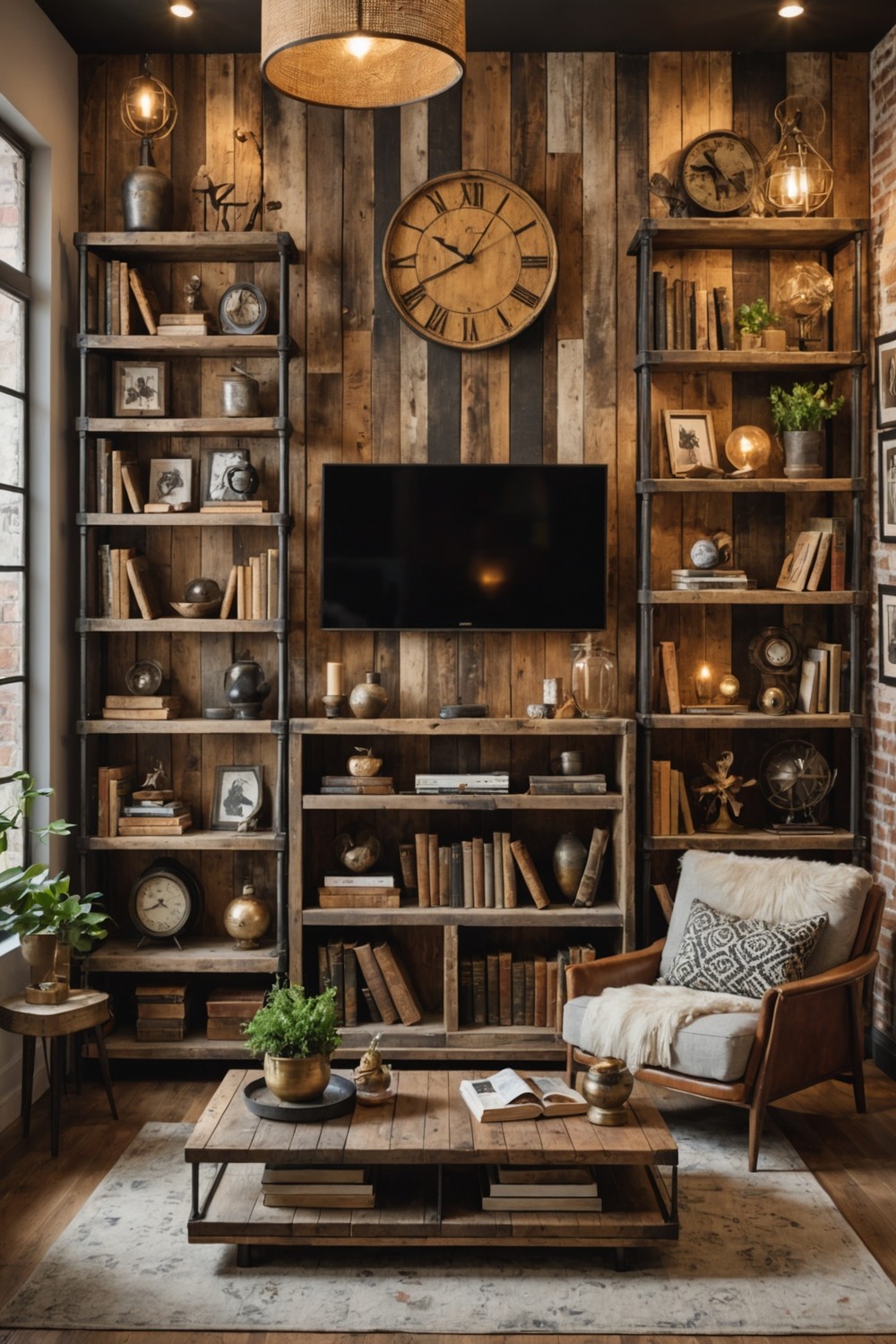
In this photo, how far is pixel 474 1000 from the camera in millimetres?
4199

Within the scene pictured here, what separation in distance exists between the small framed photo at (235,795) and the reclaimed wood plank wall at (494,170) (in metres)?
0.30

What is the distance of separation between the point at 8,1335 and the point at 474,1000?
196cm

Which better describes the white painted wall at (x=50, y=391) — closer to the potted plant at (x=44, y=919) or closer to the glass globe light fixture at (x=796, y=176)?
the potted plant at (x=44, y=919)

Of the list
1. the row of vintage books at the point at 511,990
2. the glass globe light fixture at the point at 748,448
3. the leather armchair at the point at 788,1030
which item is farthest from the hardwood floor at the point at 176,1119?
the glass globe light fixture at the point at 748,448

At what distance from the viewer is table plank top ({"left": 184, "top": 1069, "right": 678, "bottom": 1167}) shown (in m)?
2.77

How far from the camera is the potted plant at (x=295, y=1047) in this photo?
115 inches

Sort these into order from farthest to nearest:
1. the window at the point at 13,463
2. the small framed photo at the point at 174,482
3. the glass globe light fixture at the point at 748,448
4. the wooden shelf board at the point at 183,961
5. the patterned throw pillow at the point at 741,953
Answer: the small framed photo at the point at 174,482 < the glass globe light fixture at the point at 748,448 < the wooden shelf board at the point at 183,961 < the window at the point at 13,463 < the patterned throw pillow at the point at 741,953

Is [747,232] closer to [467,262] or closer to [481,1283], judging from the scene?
[467,262]

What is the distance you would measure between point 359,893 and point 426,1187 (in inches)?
52.3

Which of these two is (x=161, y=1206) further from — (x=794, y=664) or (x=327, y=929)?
(x=794, y=664)

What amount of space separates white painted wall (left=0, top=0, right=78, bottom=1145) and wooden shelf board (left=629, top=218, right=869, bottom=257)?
2.04m

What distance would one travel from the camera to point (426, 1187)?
3002mm

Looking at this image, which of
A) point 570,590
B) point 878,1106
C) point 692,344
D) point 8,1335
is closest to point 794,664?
point 570,590

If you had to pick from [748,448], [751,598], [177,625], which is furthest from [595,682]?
[177,625]
